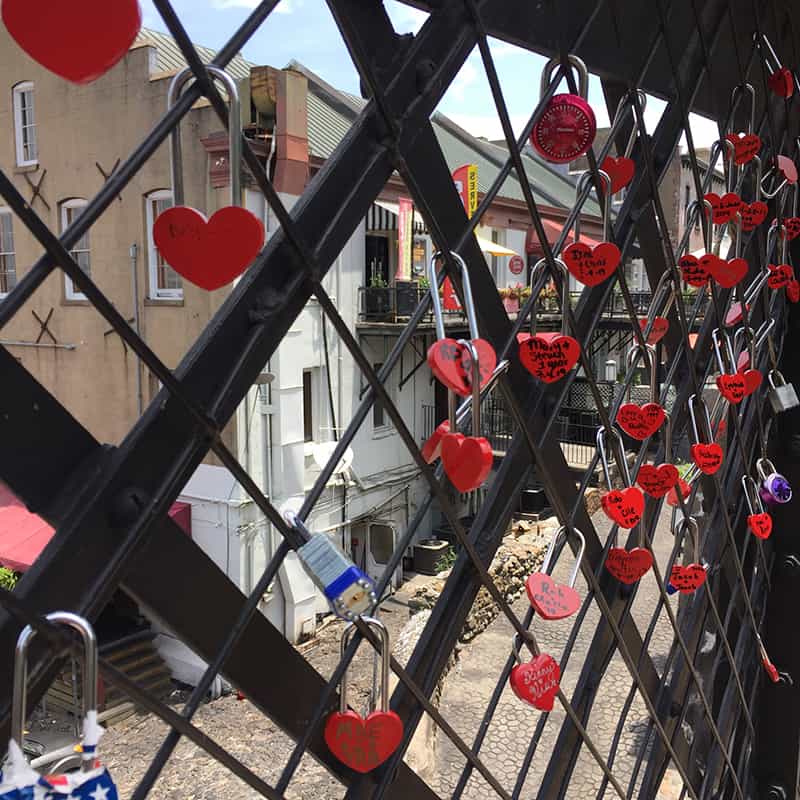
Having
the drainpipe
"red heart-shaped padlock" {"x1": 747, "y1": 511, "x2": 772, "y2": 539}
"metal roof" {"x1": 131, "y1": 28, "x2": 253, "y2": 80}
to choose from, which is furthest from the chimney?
"red heart-shaped padlock" {"x1": 747, "y1": 511, "x2": 772, "y2": 539}

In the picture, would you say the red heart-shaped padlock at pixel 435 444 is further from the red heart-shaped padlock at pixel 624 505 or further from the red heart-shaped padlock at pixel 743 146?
the red heart-shaped padlock at pixel 743 146

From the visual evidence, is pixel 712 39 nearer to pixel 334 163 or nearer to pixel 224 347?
pixel 334 163

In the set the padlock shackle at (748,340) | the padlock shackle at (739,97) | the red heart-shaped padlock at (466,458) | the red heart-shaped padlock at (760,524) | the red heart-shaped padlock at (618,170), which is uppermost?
the padlock shackle at (739,97)

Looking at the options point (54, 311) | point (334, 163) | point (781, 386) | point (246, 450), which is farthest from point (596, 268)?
point (54, 311)

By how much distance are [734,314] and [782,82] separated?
371 millimetres

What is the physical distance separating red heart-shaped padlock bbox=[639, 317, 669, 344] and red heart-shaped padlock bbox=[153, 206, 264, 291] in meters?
0.62

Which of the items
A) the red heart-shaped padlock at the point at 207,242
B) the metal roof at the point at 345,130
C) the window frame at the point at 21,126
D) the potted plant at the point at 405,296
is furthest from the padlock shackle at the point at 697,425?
the window frame at the point at 21,126

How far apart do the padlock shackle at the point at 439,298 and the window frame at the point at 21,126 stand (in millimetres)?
7204

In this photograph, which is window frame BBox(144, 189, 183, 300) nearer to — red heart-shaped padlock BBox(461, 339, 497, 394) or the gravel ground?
the gravel ground

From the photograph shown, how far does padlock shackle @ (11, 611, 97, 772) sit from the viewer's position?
347 millimetres

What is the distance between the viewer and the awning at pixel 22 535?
6368 mm

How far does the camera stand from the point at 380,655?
56cm

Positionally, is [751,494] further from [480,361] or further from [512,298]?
[512,298]

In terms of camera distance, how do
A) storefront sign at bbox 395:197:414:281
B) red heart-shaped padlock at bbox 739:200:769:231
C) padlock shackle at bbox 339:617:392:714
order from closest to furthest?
padlock shackle at bbox 339:617:392:714
red heart-shaped padlock at bbox 739:200:769:231
storefront sign at bbox 395:197:414:281
